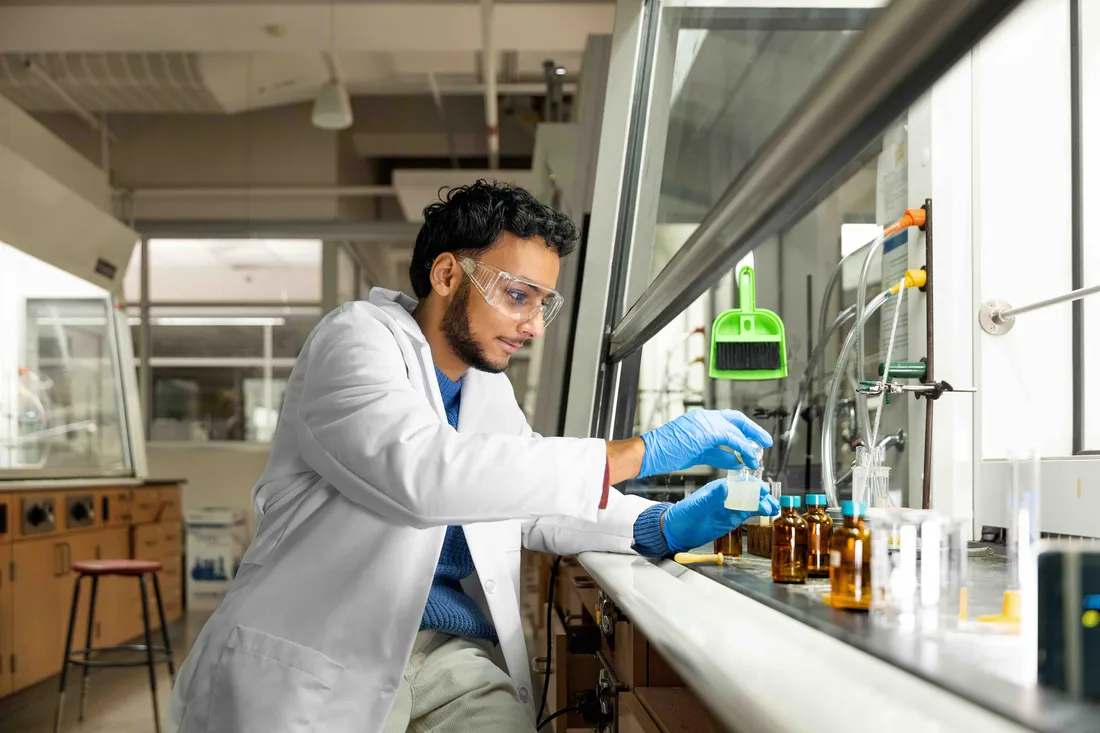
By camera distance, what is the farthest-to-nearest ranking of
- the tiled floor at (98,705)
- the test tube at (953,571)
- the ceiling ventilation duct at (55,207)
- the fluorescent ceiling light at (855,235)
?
the ceiling ventilation duct at (55,207) < the tiled floor at (98,705) < the fluorescent ceiling light at (855,235) < the test tube at (953,571)

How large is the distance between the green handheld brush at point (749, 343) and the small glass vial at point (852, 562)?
741 millimetres

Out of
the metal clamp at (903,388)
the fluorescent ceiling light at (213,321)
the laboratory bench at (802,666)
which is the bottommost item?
the laboratory bench at (802,666)

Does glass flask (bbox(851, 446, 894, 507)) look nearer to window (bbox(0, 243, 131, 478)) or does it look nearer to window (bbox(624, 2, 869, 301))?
window (bbox(624, 2, 869, 301))

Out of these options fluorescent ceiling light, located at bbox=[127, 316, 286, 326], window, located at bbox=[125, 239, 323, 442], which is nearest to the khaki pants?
window, located at bbox=[125, 239, 323, 442]

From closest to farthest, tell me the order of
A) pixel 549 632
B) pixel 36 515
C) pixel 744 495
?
pixel 744 495 → pixel 549 632 → pixel 36 515

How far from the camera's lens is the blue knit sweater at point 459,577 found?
1.73 metres

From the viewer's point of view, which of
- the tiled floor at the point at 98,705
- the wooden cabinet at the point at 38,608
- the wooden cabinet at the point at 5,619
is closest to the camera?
the tiled floor at the point at 98,705

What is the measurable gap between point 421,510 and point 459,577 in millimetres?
467

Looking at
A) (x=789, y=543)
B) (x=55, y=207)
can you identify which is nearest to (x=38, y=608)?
(x=55, y=207)

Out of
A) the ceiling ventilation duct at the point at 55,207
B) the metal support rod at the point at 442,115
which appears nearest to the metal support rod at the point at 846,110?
the ceiling ventilation duct at the point at 55,207

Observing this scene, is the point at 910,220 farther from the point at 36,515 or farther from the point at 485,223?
the point at 36,515

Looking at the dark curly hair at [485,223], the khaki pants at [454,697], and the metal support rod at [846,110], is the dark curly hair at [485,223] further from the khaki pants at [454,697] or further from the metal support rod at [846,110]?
the khaki pants at [454,697]

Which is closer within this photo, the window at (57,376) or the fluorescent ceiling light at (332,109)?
the window at (57,376)

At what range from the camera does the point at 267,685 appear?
4.87 feet
